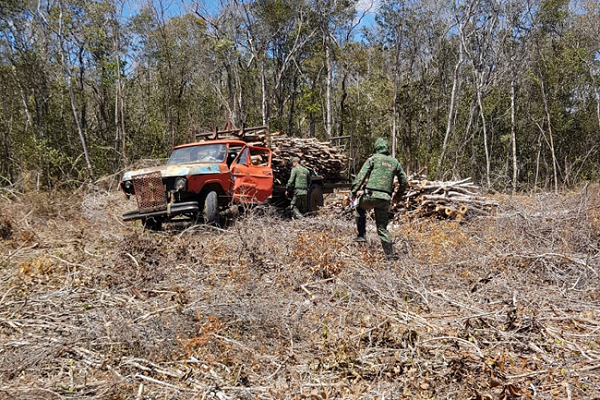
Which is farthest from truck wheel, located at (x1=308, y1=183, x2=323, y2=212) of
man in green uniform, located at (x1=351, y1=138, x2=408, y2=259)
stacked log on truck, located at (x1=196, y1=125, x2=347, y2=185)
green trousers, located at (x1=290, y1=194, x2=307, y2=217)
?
man in green uniform, located at (x1=351, y1=138, x2=408, y2=259)

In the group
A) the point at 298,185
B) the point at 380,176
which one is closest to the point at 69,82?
the point at 298,185

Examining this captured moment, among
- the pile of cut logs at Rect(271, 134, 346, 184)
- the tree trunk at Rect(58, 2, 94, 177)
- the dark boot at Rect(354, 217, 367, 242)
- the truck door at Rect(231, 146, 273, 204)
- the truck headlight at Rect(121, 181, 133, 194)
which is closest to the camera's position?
the dark boot at Rect(354, 217, 367, 242)

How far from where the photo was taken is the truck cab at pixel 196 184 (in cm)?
767

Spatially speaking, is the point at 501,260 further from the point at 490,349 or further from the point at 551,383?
the point at 551,383

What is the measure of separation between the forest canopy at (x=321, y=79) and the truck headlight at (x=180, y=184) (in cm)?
986

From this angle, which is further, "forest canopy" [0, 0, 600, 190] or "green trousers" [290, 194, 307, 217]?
"forest canopy" [0, 0, 600, 190]

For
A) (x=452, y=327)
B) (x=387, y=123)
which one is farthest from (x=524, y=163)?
(x=452, y=327)

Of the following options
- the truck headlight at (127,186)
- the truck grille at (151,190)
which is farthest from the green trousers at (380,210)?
the truck headlight at (127,186)

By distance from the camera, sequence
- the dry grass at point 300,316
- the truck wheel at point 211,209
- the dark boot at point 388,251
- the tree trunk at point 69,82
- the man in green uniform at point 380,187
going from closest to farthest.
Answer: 1. the dry grass at point 300,316
2. the dark boot at point 388,251
3. the man in green uniform at point 380,187
4. the truck wheel at point 211,209
5. the tree trunk at point 69,82

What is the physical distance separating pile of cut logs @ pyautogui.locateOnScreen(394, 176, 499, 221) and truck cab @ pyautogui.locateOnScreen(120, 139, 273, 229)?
361 cm

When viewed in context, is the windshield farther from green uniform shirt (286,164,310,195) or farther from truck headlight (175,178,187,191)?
green uniform shirt (286,164,310,195)

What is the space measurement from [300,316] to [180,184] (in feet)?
14.4

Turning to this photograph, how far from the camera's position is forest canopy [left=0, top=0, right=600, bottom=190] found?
61.4 ft

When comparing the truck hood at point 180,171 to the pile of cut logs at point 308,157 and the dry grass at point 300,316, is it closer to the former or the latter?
the dry grass at point 300,316
